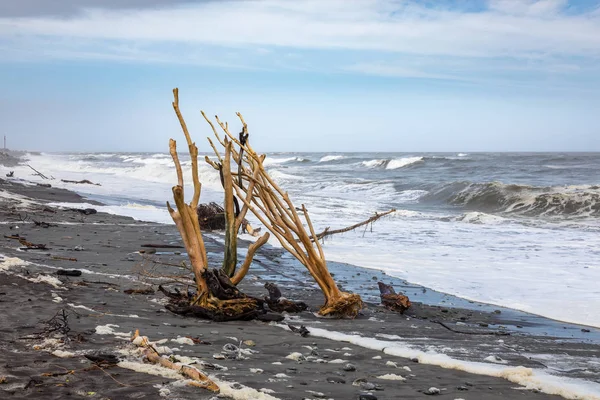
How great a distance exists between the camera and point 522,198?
822 inches

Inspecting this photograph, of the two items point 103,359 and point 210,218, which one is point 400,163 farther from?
point 103,359

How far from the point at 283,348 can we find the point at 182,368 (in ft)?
3.27

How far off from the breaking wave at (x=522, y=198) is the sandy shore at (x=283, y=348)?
523 inches

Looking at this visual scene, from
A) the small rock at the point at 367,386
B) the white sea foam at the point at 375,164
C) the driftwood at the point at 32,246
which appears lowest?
the driftwood at the point at 32,246

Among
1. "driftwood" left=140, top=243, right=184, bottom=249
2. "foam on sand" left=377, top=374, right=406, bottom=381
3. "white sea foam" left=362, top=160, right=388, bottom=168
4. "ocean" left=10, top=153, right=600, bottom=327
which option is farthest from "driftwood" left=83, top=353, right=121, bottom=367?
"white sea foam" left=362, top=160, right=388, bottom=168

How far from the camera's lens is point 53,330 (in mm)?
3654

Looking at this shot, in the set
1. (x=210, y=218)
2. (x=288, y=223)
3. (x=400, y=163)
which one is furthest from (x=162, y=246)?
(x=400, y=163)

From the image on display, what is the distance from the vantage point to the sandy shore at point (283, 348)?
10.2 ft

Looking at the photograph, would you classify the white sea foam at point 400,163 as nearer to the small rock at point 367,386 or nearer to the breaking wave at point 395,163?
the breaking wave at point 395,163

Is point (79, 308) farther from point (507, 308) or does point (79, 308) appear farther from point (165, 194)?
point (165, 194)

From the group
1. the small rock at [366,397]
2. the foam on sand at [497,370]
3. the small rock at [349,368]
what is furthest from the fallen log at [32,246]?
the small rock at [366,397]

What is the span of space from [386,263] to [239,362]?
545cm

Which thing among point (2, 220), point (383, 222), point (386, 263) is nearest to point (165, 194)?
point (383, 222)

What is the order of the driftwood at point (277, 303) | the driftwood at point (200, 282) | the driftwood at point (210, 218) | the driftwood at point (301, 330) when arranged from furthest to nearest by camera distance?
1. the driftwood at point (210, 218)
2. the driftwood at point (277, 303)
3. the driftwood at point (200, 282)
4. the driftwood at point (301, 330)
